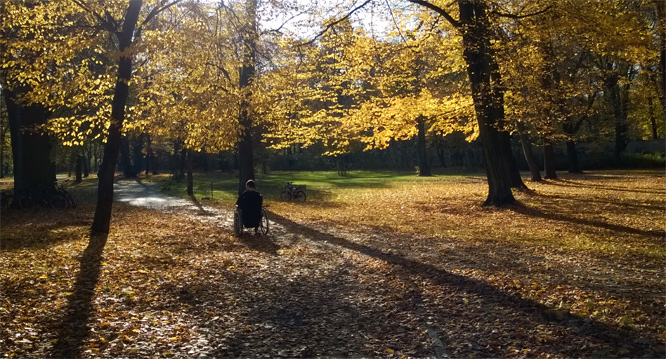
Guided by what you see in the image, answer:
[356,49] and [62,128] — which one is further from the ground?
[356,49]

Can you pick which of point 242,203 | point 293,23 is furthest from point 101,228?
point 293,23

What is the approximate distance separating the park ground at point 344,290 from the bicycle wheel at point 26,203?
5640 millimetres

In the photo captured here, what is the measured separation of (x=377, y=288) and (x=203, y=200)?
18.4m

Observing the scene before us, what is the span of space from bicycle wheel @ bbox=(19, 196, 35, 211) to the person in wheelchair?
1149 cm

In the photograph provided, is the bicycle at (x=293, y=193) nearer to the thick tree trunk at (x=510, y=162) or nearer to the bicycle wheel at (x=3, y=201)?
the thick tree trunk at (x=510, y=162)

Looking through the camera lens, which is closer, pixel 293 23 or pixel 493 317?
pixel 493 317

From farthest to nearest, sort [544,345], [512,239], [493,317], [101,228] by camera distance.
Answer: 1. [101,228]
2. [512,239]
3. [493,317]
4. [544,345]

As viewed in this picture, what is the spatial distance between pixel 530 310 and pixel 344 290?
2633mm

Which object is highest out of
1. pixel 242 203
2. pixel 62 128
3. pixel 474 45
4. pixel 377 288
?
pixel 474 45

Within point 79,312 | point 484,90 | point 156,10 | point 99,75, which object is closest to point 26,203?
point 99,75

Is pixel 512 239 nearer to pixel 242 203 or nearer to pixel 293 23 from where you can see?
pixel 242 203

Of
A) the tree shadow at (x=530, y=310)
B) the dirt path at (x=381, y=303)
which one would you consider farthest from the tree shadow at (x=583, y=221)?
the tree shadow at (x=530, y=310)

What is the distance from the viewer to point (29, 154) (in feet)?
65.4

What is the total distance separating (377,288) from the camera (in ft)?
25.3
